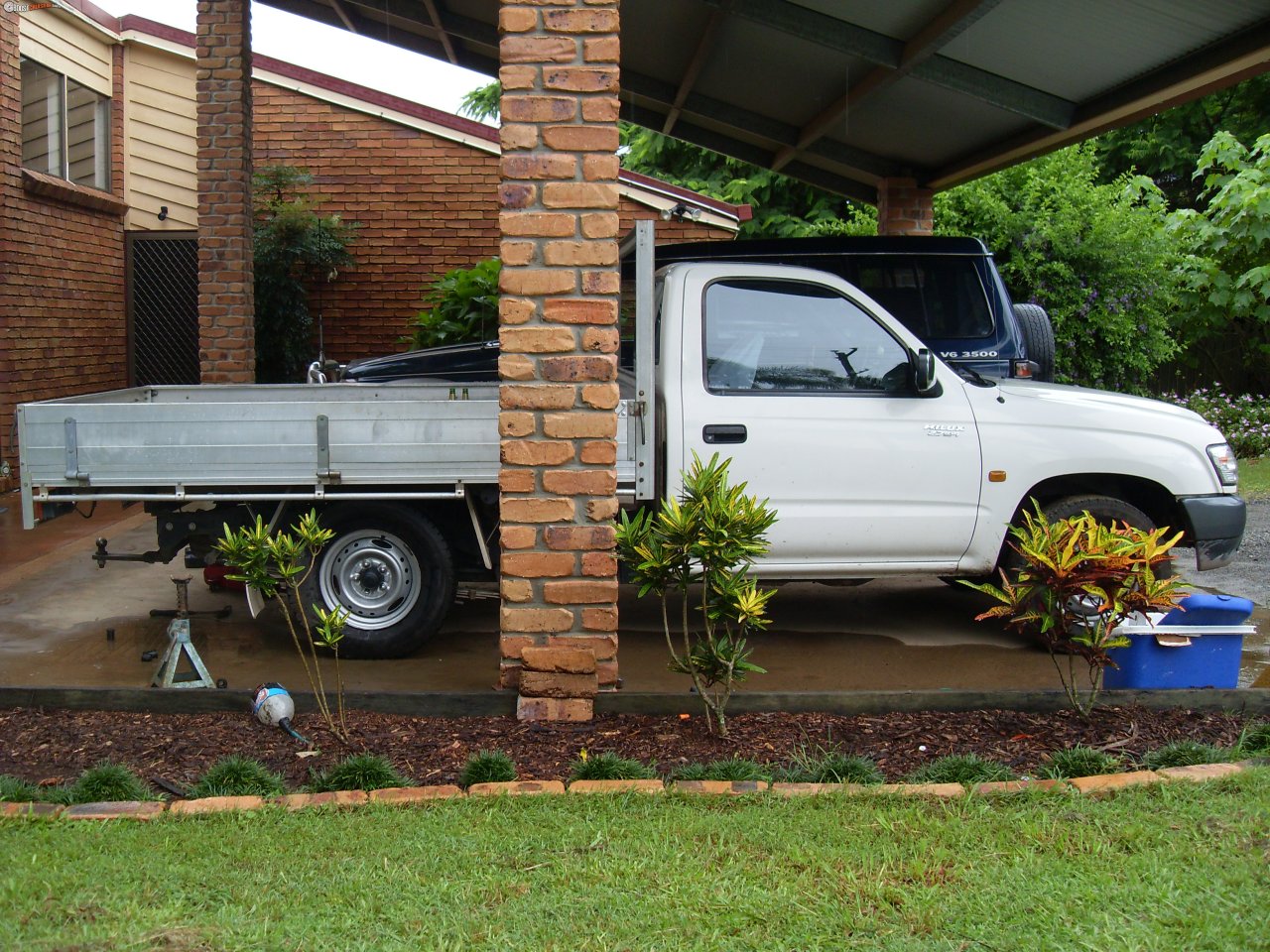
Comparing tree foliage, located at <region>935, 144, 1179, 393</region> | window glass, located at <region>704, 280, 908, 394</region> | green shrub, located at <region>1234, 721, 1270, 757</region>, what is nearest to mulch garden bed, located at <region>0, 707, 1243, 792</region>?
green shrub, located at <region>1234, 721, 1270, 757</region>

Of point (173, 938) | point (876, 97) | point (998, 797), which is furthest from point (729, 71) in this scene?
point (173, 938)

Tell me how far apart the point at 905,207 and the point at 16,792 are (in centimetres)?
1010

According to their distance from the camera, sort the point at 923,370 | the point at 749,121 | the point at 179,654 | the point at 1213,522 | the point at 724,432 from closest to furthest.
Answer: the point at 179,654
the point at 724,432
the point at 923,370
the point at 1213,522
the point at 749,121

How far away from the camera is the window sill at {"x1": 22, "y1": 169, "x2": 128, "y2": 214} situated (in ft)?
40.1

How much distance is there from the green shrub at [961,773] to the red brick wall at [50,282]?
32.2ft

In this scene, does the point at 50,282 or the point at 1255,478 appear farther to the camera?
the point at 1255,478

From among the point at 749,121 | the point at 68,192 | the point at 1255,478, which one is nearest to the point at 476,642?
the point at 749,121

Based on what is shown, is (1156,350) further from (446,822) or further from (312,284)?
(446,822)

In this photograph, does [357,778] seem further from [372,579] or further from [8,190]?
[8,190]

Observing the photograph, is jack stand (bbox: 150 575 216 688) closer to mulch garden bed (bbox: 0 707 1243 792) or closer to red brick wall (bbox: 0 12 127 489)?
mulch garden bed (bbox: 0 707 1243 792)

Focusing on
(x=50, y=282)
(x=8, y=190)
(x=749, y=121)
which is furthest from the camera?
(x=50, y=282)

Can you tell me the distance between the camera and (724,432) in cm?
656

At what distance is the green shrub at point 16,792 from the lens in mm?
4342

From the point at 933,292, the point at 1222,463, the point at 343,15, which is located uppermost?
the point at 343,15
